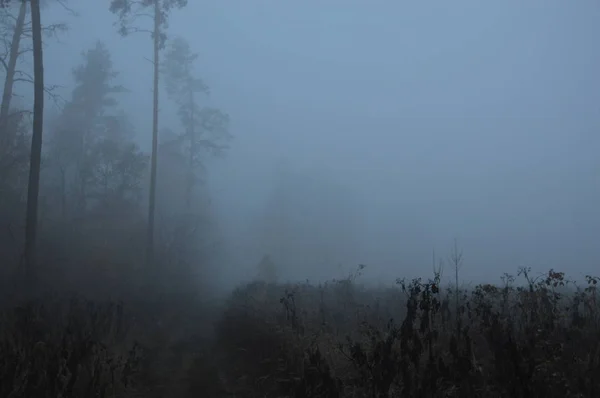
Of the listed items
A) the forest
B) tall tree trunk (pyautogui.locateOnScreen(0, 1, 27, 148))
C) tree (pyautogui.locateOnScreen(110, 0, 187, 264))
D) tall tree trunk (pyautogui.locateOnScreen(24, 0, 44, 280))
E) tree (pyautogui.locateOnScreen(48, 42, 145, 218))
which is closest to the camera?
the forest

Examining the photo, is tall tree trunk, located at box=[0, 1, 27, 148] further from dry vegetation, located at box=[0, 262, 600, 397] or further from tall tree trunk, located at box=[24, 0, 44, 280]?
dry vegetation, located at box=[0, 262, 600, 397]

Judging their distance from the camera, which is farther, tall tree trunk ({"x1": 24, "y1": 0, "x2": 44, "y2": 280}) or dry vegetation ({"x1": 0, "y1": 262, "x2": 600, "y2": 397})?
tall tree trunk ({"x1": 24, "y1": 0, "x2": 44, "y2": 280})

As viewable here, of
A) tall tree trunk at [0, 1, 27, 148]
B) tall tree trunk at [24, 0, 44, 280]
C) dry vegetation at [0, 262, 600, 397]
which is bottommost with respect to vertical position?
dry vegetation at [0, 262, 600, 397]

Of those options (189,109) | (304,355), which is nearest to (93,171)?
(189,109)

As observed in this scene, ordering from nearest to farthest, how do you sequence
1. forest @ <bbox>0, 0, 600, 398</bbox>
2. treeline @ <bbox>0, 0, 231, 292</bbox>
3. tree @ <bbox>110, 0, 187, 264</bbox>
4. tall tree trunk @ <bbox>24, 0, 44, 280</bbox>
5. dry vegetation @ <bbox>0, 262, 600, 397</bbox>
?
1. dry vegetation @ <bbox>0, 262, 600, 397</bbox>
2. forest @ <bbox>0, 0, 600, 398</bbox>
3. tall tree trunk @ <bbox>24, 0, 44, 280</bbox>
4. treeline @ <bbox>0, 0, 231, 292</bbox>
5. tree @ <bbox>110, 0, 187, 264</bbox>

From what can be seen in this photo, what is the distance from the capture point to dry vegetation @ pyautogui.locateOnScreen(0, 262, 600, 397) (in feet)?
16.4

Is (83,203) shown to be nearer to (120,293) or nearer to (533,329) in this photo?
(120,293)

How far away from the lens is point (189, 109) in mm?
35125

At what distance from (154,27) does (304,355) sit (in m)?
22.0

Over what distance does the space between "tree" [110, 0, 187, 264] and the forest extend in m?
0.10

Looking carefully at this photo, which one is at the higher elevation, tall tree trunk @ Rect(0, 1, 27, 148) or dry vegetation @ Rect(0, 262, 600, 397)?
tall tree trunk @ Rect(0, 1, 27, 148)

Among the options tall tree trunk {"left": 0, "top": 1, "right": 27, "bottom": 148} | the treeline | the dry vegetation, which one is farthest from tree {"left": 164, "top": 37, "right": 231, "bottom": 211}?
the dry vegetation

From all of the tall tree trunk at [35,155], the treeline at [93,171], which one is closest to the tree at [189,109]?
the treeline at [93,171]

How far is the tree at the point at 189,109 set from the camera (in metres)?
32.8
